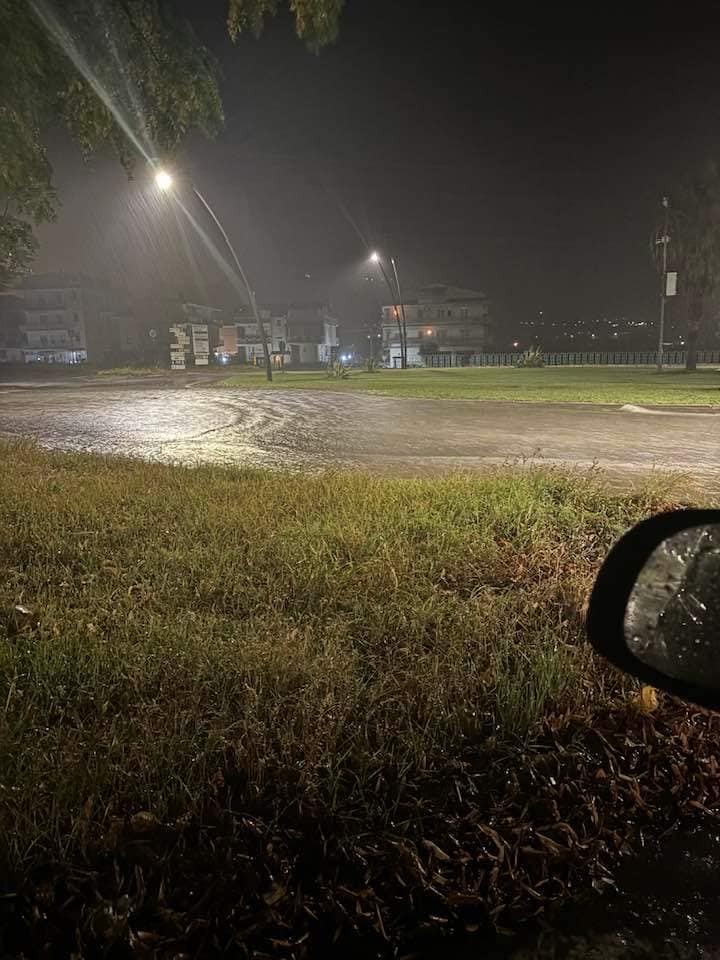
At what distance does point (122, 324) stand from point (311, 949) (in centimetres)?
7931

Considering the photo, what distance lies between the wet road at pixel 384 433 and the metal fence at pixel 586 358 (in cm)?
5261

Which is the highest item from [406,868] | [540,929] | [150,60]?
[150,60]

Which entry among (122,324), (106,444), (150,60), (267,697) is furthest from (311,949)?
(122,324)

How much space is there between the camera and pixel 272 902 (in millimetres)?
1810

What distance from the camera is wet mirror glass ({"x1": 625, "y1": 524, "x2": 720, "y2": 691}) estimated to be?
1.83 metres

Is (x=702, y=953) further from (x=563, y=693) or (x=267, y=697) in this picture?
(x=267, y=697)

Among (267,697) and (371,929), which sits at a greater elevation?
(267,697)

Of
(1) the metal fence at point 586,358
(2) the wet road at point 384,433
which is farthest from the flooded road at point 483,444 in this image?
(1) the metal fence at point 586,358

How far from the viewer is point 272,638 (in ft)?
10.7

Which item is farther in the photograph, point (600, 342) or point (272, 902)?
point (600, 342)

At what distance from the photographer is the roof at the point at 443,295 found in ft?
272

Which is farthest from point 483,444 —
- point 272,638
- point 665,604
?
point 665,604

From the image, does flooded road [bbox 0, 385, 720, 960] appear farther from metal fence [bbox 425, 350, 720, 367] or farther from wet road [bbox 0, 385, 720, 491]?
metal fence [bbox 425, 350, 720, 367]

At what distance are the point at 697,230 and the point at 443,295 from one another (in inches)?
1807
